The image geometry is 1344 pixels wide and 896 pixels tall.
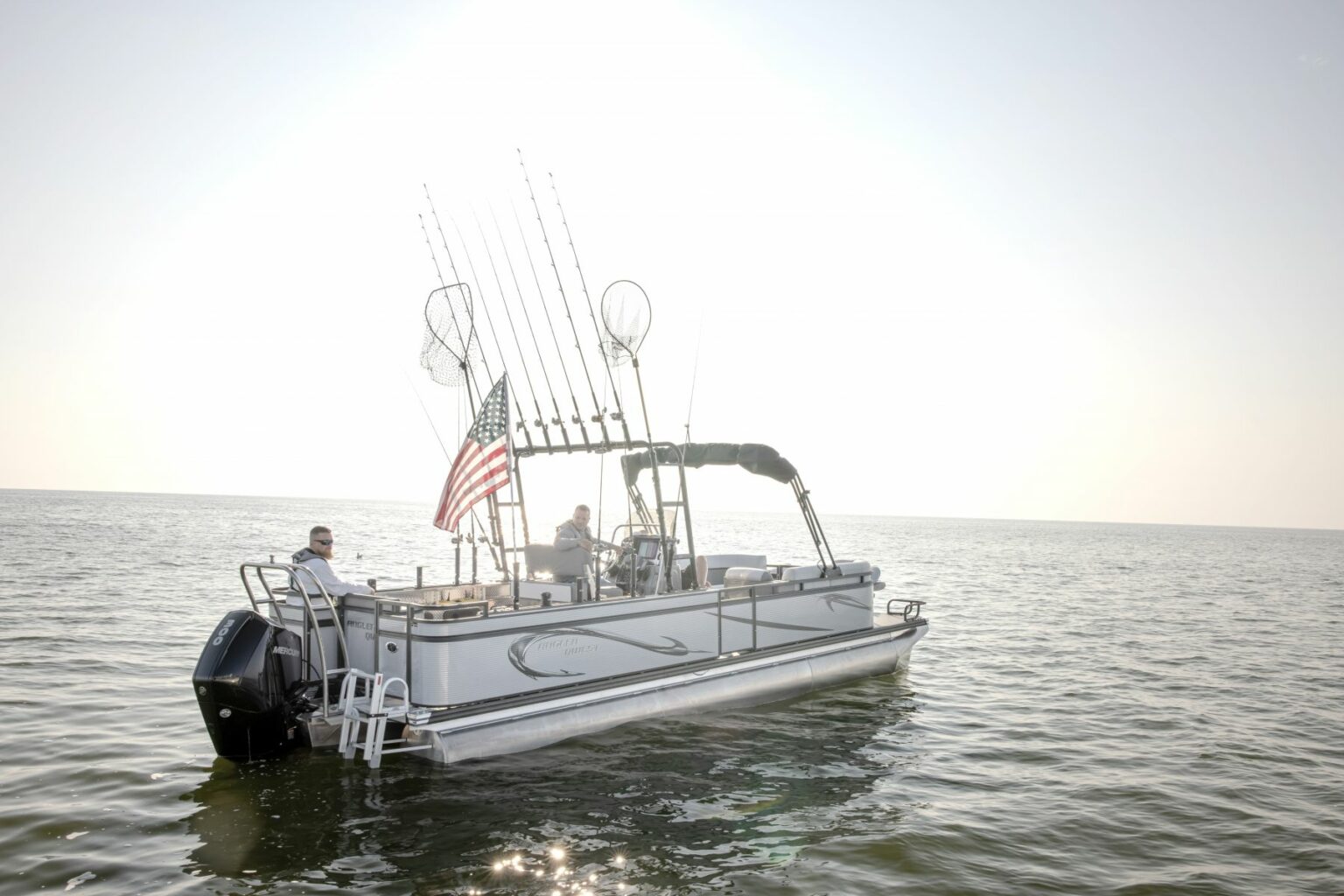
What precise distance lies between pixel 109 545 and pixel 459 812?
1670 inches

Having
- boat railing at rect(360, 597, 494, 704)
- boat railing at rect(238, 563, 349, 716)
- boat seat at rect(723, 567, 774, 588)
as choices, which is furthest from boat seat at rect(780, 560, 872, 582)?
boat railing at rect(238, 563, 349, 716)

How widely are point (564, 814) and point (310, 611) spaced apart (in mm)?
3027

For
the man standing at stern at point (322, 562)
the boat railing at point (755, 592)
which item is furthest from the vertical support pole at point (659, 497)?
the man standing at stern at point (322, 562)

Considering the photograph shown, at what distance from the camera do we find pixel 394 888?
6.07 meters

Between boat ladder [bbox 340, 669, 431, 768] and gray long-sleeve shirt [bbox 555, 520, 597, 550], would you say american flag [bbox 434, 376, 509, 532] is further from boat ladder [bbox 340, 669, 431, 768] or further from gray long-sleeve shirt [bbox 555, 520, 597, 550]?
boat ladder [bbox 340, 669, 431, 768]

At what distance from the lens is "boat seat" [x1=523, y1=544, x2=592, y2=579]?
36.0 feet

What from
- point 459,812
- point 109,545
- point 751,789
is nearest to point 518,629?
point 459,812

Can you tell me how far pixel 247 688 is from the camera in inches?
317

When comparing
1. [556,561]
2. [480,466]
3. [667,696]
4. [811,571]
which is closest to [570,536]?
[556,561]

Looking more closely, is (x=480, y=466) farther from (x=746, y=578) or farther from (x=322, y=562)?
(x=746, y=578)

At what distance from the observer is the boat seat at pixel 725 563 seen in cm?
1341

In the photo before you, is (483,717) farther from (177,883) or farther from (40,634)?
(40,634)

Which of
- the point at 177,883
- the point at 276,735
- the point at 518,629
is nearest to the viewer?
the point at 177,883

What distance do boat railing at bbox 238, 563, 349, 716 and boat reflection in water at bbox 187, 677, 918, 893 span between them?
2.88 feet
